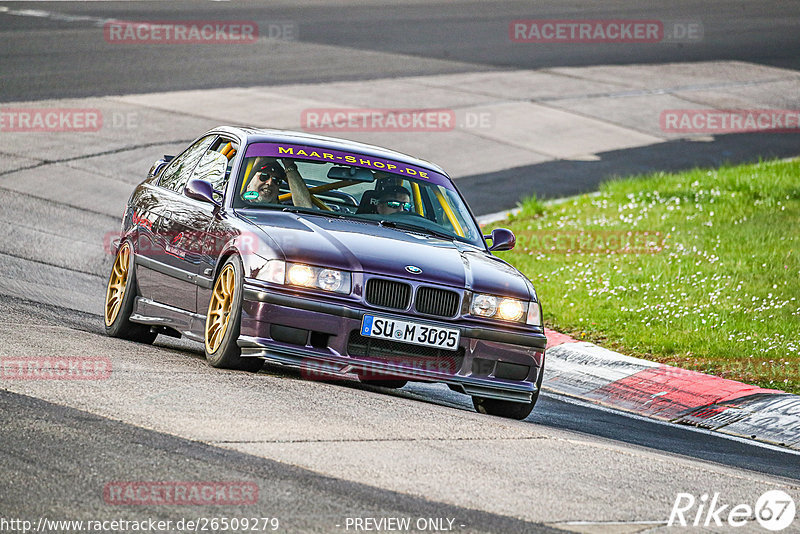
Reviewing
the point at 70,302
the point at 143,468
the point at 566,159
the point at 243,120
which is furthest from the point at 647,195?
the point at 143,468

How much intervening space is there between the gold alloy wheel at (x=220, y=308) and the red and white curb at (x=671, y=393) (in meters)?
3.30

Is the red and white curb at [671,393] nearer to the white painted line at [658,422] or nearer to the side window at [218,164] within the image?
the white painted line at [658,422]

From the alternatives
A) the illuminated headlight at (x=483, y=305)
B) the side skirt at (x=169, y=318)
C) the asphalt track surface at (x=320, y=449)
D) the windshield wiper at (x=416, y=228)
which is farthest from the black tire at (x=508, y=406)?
the side skirt at (x=169, y=318)

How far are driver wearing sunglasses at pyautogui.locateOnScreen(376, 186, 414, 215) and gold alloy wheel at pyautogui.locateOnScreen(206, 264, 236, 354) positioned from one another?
4.51 feet

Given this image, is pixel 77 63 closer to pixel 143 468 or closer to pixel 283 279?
pixel 283 279

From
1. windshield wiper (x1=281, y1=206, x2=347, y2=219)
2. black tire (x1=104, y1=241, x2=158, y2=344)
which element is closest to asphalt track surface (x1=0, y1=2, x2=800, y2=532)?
black tire (x1=104, y1=241, x2=158, y2=344)

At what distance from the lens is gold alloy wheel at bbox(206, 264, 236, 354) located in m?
7.78

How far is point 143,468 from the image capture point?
5.31 meters

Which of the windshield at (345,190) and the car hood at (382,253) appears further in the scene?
the windshield at (345,190)

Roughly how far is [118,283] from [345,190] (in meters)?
2.02

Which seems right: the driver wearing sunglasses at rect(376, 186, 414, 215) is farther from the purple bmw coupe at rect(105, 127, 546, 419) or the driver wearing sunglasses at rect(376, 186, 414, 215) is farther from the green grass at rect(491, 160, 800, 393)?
the green grass at rect(491, 160, 800, 393)

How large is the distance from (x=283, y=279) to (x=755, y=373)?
178 inches

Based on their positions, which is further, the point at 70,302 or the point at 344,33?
the point at 344,33

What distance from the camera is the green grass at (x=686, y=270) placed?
10.9m
